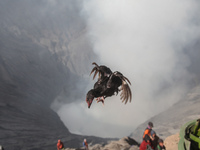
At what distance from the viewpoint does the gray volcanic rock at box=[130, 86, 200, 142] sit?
8456 centimetres

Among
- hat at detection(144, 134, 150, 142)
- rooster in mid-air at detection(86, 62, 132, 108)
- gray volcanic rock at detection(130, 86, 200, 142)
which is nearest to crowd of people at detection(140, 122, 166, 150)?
hat at detection(144, 134, 150, 142)

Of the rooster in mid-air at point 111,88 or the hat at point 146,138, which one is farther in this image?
the hat at point 146,138

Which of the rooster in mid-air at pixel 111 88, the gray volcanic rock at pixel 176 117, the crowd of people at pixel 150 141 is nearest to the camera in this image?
the rooster in mid-air at pixel 111 88

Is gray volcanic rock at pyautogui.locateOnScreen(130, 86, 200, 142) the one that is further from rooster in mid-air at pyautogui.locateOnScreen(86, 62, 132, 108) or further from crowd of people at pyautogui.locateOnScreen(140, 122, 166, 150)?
rooster in mid-air at pyautogui.locateOnScreen(86, 62, 132, 108)

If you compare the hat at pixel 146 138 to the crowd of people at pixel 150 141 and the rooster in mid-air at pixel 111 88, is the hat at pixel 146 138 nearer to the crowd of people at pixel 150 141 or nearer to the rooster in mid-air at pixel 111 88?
the crowd of people at pixel 150 141

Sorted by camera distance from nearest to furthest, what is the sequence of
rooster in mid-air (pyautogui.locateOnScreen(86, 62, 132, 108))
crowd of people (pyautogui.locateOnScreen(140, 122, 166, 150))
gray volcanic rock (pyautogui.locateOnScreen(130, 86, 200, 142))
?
1. rooster in mid-air (pyautogui.locateOnScreen(86, 62, 132, 108))
2. crowd of people (pyautogui.locateOnScreen(140, 122, 166, 150))
3. gray volcanic rock (pyautogui.locateOnScreen(130, 86, 200, 142))

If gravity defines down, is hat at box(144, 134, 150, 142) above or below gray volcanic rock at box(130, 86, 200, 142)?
below

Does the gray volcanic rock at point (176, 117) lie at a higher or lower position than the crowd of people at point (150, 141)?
higher

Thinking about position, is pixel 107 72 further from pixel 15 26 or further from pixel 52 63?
pixel 15 26

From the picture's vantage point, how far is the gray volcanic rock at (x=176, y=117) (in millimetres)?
84562

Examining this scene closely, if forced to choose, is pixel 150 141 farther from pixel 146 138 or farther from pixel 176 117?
pixel 176 117

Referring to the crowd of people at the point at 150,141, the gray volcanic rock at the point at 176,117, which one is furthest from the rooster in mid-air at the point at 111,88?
the gray volcanic rock at the point at 176,117

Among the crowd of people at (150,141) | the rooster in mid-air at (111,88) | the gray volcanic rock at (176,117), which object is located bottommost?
the crowd of people at (150,141)

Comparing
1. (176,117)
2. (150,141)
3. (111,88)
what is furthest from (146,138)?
(176,117)
